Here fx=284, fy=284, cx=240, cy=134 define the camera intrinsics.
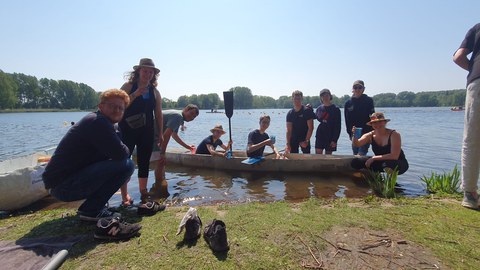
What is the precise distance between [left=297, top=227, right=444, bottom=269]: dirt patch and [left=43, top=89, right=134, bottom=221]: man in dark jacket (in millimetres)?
2371

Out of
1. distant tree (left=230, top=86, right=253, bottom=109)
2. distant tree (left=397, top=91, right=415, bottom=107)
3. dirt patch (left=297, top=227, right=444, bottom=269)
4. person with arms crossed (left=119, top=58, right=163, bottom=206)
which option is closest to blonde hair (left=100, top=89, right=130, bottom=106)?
person with arms crossed (left=119, top=58, right=163, bottom=206)

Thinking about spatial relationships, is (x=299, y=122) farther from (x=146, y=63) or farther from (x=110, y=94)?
(x=110, y=94)

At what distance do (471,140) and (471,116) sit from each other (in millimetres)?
334

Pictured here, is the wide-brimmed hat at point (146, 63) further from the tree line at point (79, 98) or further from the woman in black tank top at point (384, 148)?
the tree line at point (79, 98)

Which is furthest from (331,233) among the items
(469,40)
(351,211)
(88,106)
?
(88,106)

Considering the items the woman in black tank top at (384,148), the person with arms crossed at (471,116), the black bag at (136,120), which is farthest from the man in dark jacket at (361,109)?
the black bag at (136,120)

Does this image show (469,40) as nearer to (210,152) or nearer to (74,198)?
(74,198)

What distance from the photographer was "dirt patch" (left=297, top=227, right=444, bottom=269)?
257cm

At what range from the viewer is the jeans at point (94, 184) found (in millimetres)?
3336

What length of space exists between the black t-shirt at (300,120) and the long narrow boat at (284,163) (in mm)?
679

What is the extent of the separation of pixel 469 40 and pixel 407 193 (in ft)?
12.5

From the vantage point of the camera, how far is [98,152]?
3.49m

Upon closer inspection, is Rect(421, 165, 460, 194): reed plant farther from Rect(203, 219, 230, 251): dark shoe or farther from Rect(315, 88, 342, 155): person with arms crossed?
Rect(203, 219, 230, 251): dark shoe

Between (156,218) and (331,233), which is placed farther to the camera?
(156,218)
